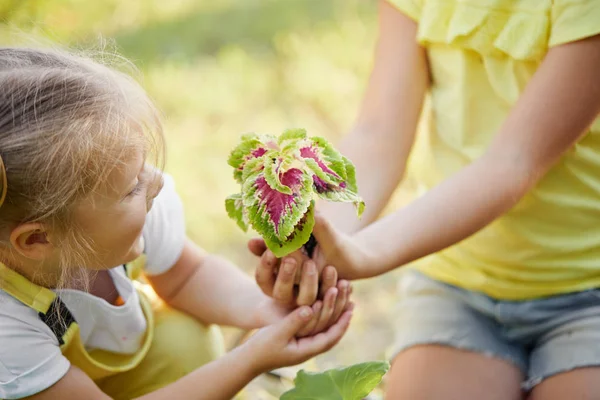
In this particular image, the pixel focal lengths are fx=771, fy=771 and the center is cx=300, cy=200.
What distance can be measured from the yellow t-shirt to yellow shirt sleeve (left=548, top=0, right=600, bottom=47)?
0.03 m

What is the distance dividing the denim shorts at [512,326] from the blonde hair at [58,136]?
689 millimetres

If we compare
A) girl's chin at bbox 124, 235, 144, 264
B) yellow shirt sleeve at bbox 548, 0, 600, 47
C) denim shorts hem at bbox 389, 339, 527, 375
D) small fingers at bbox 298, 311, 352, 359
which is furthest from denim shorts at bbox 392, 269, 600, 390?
girl's chin at bbox 124, 235, 144, 264

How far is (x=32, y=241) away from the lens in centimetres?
112

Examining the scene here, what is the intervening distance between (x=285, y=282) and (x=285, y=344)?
0.11 meters

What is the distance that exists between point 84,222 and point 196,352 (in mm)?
460

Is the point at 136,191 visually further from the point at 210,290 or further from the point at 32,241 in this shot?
the point at 210,290

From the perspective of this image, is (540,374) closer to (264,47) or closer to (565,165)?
(565,165)

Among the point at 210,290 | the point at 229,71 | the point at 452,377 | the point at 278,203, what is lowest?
the point at 229,71

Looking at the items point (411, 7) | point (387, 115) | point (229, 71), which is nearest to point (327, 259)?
point (387, 115)

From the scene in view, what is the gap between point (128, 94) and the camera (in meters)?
1.17

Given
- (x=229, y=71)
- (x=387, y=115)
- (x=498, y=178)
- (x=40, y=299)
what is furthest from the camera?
(x=229, y=71)

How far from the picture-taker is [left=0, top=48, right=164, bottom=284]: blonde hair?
1050 mm

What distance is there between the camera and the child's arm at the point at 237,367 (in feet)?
3.89

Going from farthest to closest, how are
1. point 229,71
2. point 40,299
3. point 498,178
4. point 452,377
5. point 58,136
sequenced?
point 229,71, point 452,377, point 498,178, point 40,299, point 58,136
